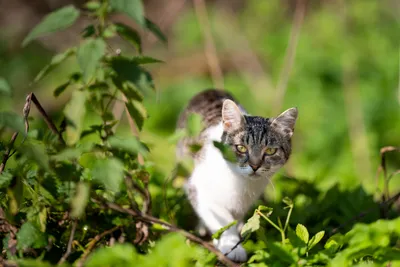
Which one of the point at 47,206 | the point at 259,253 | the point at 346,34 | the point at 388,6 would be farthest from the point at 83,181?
the point at 388,6

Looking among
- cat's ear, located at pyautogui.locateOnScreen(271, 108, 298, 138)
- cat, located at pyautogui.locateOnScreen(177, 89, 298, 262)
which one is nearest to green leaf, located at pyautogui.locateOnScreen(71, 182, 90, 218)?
cat, located at pyautogui.locateOnScreen(177, 89, 298, 262)

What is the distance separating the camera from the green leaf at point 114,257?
1.89 meters

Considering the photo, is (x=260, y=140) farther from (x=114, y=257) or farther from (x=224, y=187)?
(x=114, y=257)

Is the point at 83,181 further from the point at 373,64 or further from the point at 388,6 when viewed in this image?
the point at 388,6

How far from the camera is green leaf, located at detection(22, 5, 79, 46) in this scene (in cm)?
209

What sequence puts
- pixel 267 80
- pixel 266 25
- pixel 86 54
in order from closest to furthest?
1. pixel 86 54
2. pixel 267 80
3. pixel 266 25

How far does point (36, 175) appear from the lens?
88.9 inches

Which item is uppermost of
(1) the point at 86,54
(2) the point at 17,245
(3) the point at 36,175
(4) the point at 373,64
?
(1) the point at 86,54

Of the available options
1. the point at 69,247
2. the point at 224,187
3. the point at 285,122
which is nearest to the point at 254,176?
the point at 224,187

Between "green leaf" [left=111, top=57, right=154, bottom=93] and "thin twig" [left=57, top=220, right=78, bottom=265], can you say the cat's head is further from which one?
"thin twig" [left=57, top=220, right=78, bottom=265]

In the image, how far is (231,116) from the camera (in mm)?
3002

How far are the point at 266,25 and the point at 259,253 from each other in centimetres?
601

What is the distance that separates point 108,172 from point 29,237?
398 millimetres

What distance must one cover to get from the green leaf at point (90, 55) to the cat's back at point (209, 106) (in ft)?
4.51
